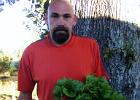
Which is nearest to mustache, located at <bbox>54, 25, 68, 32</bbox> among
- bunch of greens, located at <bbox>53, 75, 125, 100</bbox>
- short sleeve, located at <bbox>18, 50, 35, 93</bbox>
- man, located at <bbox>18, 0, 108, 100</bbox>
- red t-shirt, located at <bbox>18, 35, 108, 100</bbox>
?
man, located at <bbox>18, 0, 108, 100</bbox>

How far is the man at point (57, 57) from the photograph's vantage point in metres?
3.22

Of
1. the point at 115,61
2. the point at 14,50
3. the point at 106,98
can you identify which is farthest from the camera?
the point at 14,50

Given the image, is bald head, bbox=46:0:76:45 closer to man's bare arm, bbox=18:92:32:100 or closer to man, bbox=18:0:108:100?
man, bbox=18:0:108:100

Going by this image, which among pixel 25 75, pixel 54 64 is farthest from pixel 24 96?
pixel 54 64

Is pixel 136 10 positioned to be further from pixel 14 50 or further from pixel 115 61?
pixel 14 50

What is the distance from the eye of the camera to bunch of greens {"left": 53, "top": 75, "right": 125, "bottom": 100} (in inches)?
108

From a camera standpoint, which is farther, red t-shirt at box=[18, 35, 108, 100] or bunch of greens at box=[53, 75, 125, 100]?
red t-shirt at box=[18, 35, 108, 100]

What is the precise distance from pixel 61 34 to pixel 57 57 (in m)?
0.20

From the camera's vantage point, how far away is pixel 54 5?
3369mm

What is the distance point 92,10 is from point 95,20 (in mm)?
107

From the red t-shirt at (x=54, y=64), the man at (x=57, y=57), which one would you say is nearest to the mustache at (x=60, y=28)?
the man at (x=57, y=57)

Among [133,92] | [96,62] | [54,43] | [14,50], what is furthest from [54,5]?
[14,50]

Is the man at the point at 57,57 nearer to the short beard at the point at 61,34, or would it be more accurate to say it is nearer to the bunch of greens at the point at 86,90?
the short beard at the point at 61,34

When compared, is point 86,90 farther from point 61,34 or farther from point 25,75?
point 25,75
